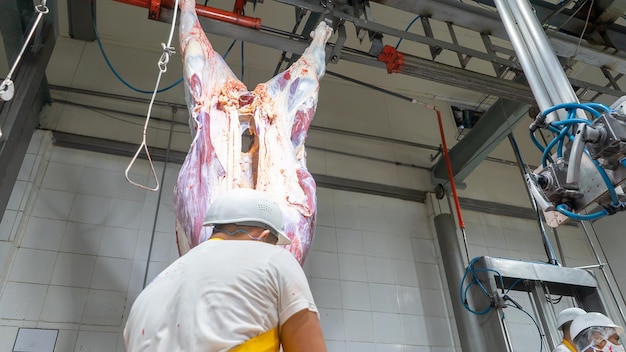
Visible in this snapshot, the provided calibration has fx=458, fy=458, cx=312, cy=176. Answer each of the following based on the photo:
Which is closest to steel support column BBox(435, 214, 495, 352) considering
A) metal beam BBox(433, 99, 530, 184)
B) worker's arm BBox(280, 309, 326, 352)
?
metal beam BBox(433, 99, 530, 184)

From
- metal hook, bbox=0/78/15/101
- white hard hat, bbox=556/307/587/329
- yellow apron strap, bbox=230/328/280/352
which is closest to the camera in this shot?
yellow apron strap, bbox=230/328/280/352

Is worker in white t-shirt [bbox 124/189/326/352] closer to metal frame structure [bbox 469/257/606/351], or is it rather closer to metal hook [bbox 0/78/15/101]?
metal hook [bbox 0/78/15/101]

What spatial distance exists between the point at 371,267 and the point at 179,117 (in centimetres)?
220

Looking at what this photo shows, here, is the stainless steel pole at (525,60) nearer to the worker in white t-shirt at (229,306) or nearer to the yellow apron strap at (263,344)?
the worker in white t-shirt at (229,306)

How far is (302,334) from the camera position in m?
1.08

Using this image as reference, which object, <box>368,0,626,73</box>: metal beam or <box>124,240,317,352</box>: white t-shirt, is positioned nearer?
<box>124,240,317,352</box>: white t-shirt

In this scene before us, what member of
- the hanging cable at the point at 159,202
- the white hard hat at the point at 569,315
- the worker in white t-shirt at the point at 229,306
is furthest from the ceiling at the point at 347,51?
the worker in white t-shirt at the point at 229,306

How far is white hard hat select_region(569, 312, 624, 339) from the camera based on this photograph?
2788mm

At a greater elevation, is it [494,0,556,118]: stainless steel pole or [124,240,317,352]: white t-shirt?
[494,0,556,118]: stainless steel pole

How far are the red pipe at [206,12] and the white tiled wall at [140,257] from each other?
4.95ft

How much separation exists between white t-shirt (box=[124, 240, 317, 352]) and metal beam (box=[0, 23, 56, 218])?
86.4 inches

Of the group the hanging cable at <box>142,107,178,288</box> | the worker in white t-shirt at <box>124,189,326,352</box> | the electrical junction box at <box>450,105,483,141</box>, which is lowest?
the worker in white t-shirt at <box>124,189,326,352</box>

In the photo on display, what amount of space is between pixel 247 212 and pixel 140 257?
2.40m

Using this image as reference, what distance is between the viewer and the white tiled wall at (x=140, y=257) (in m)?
3.07
